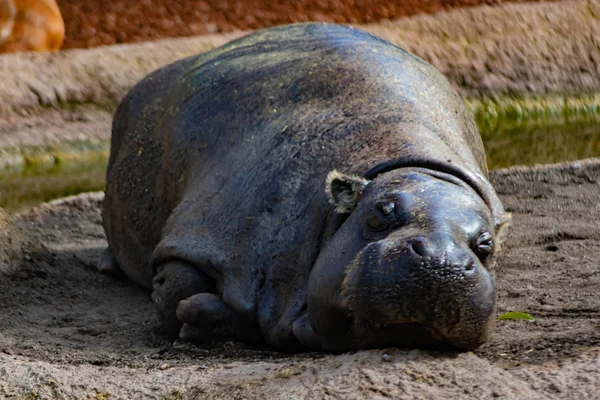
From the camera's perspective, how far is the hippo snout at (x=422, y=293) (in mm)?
3209

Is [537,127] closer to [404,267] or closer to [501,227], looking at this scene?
[501,227]

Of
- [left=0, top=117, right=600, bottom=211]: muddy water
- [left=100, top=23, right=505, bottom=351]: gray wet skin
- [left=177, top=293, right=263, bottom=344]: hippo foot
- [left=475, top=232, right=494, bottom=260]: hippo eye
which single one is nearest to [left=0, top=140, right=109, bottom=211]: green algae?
[left=0, top=117, right=600, bottom=211]: muddy water

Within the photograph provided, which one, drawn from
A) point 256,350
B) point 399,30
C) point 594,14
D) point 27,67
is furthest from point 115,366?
point 594,14

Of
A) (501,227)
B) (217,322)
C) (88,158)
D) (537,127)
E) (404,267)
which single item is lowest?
(537,127)

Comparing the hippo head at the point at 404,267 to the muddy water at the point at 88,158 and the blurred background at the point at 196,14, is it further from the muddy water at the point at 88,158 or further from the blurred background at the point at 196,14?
the blurred background at the point at 196,14

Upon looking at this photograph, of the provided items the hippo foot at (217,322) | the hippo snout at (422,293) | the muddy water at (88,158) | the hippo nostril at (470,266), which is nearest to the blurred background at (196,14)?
the muddy water at (88,158)

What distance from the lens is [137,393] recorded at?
3150 millimetres

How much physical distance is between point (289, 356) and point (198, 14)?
956 cm

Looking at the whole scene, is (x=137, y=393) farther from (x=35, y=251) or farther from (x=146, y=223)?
(x=35, y=251)

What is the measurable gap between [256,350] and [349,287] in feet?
2.19

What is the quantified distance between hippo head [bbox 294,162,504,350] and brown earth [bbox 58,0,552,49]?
9196 mm

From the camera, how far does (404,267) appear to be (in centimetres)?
323

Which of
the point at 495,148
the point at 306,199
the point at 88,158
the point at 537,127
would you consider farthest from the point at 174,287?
the point at 537,127

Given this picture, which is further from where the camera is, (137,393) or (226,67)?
(226,67)
